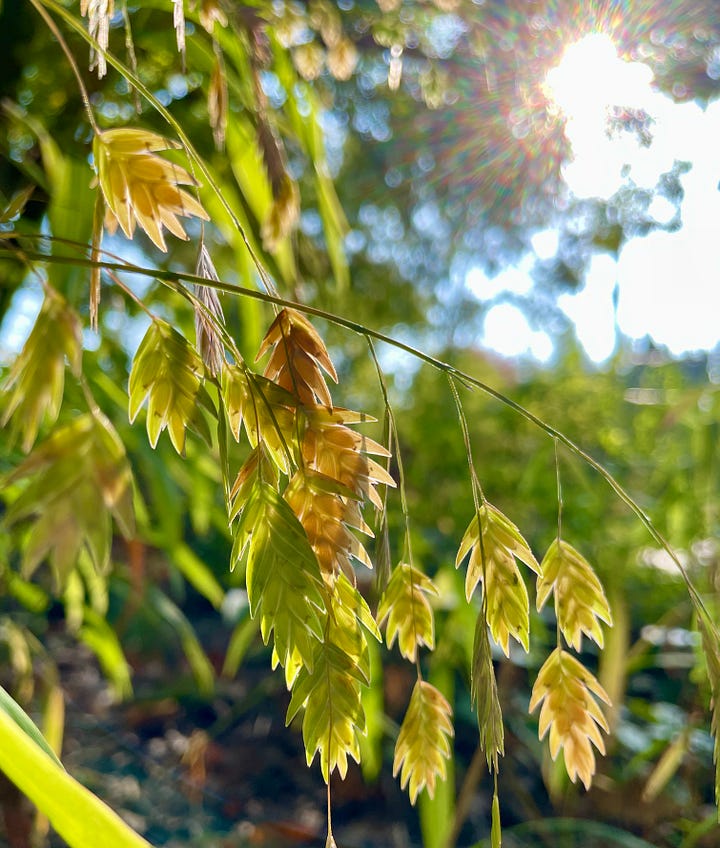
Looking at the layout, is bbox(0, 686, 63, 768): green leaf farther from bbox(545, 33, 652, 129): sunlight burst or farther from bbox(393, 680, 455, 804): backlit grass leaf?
bbox(545, 33, 652, 129): sunlight burst

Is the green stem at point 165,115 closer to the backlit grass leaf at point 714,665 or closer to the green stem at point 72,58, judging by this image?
A: the green stem at point 72,58

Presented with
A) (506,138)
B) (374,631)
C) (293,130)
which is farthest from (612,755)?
(506,138)

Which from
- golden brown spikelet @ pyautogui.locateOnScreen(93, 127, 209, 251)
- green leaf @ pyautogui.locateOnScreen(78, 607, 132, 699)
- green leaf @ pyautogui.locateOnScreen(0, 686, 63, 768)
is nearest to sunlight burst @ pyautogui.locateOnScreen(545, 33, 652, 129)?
green leaf @ pyautogui.locateOnScreen(78, 607, 132, 699)

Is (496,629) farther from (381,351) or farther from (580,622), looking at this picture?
(381,351)

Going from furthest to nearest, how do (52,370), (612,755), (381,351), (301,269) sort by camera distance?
(381,351), (612,755), (301,269), (52,370)

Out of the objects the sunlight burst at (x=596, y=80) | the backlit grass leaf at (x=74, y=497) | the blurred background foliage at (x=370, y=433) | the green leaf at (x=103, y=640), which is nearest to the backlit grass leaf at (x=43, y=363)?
the backlit grass leaf at (x=74, y=497)

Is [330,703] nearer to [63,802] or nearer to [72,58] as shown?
[63,802]
